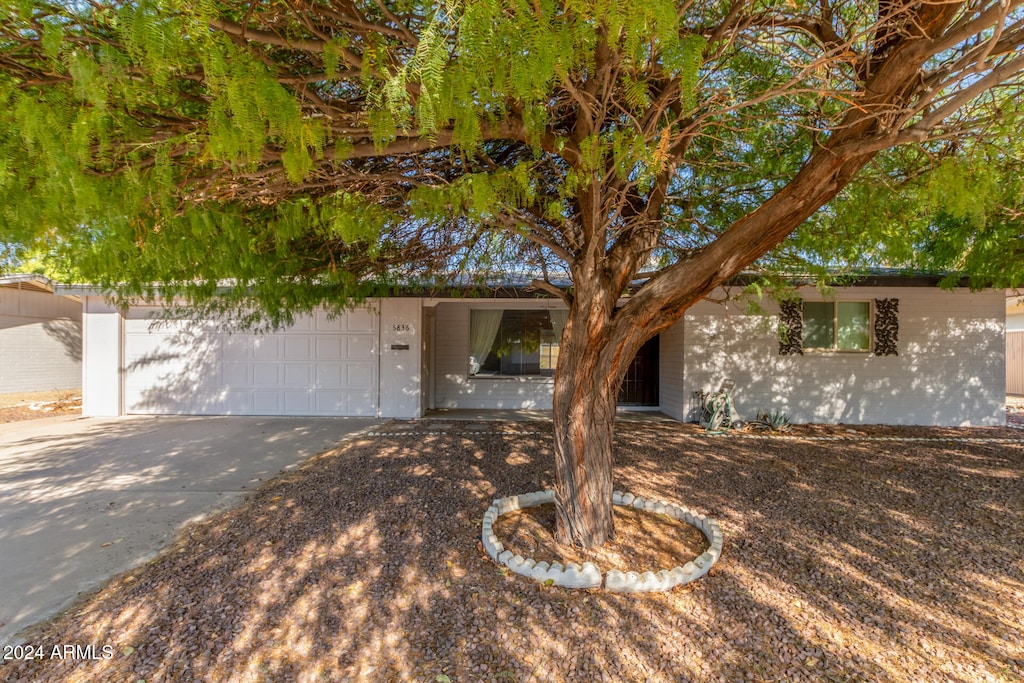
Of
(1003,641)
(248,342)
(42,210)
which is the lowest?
(1003,641)

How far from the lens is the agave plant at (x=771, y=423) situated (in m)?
8.18

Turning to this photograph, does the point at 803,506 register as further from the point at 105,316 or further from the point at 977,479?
the point at 105,316

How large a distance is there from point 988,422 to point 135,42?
41.8 ft

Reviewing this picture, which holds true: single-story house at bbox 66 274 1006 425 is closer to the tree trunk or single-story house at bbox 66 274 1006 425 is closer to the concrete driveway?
the concrete driveway

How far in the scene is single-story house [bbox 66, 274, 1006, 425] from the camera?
8672 millimetres

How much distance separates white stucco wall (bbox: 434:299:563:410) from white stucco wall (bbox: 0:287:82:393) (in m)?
11.3

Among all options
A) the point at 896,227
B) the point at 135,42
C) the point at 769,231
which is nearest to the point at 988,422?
the point at 896,227

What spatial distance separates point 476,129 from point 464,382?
8.47 m

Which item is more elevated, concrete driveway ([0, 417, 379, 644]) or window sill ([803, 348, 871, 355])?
window sill ([803, 348, 871, 355])

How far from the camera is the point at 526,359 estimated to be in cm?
1053

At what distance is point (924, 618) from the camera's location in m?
2.66

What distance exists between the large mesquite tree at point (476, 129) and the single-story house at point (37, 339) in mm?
12520

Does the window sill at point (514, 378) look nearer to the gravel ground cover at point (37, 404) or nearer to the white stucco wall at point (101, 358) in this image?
the white stucco wall at point (101, 358)

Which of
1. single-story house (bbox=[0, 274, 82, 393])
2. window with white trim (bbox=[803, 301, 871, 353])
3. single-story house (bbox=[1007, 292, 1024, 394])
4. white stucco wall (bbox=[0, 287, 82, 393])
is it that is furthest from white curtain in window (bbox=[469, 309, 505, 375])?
single-story house (bbox=[1007, 292, 1024, 394])
